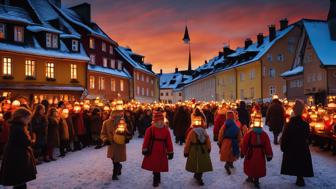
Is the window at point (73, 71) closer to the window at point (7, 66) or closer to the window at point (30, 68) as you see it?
the window at point (30, 68)

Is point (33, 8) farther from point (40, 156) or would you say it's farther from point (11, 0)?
point (40, 156)

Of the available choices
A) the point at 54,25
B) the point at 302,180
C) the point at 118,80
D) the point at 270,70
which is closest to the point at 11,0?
the point at 54,25

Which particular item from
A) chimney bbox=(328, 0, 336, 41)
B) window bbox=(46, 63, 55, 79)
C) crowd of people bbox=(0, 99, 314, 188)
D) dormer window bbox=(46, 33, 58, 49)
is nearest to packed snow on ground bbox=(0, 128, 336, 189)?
crowd of people bbox=(0, 99, 314, 188)

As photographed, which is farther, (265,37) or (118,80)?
(265,37)

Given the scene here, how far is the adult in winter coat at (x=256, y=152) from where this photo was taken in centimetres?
938

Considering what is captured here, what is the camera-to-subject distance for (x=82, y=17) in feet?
147

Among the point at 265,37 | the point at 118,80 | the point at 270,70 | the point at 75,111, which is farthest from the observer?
the point at 265,37

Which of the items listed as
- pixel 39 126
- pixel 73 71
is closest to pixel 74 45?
pixel 73 71

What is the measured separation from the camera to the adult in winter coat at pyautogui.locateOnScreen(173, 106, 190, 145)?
19125mm

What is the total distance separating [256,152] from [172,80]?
342ft

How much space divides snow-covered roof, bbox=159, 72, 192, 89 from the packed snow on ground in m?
95.7

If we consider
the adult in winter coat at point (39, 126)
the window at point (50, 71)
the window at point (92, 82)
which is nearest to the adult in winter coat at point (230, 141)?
the adult in winter coat at point (39, 126)

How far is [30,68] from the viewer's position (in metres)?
31.2

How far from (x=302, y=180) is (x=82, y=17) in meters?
38.8
